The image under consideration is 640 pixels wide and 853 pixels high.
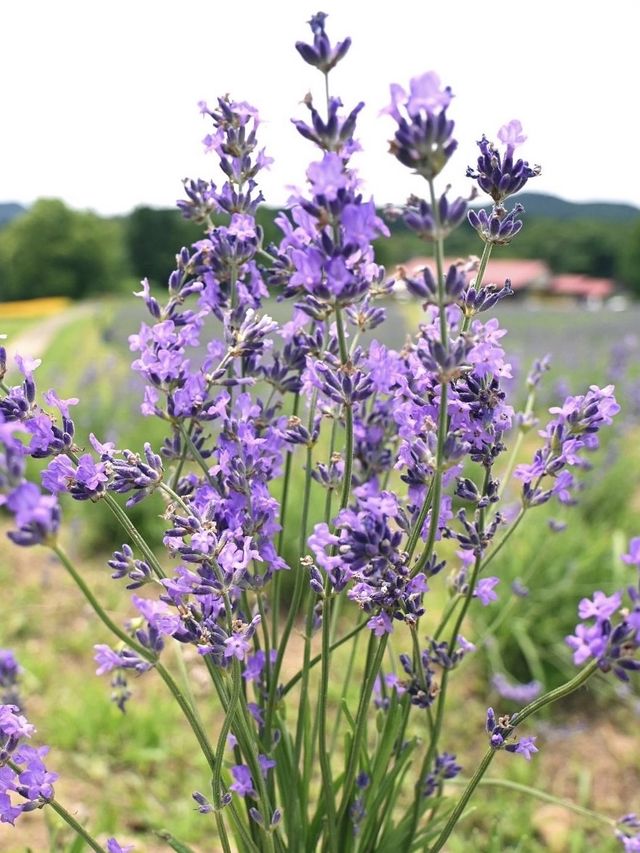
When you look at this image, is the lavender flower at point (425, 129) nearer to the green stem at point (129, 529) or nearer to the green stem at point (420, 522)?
the green stem at point (420, 522)

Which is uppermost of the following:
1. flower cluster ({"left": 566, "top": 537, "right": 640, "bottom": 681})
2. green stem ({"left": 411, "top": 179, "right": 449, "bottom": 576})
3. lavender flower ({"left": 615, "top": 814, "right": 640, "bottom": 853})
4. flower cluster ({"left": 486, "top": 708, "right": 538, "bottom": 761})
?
green stem ({"left": 411, "top": 179, "right": 449, "bottom": 576})

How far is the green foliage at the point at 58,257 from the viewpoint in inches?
1687

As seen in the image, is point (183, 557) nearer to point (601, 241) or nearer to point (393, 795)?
point (393, 795)

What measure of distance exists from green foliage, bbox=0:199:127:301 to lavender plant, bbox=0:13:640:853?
1771 inches

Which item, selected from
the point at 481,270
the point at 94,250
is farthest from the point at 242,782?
the point at 94,250

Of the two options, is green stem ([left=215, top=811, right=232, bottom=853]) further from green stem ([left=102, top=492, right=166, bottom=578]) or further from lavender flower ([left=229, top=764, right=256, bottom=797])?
green stem ([left=102, top=492, right=166, bottom=578])

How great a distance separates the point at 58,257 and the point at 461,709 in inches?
1765

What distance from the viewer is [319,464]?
110 centimetres

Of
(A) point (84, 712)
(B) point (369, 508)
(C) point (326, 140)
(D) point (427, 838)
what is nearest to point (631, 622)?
(B) point (369, 508)

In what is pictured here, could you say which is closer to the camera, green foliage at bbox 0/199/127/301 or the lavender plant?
the lavender plant

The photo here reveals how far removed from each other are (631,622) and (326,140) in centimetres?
62

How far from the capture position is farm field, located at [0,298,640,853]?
2178 mm

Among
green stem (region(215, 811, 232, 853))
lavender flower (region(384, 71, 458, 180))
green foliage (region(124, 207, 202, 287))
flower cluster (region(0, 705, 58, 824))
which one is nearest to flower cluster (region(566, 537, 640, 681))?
lavender flower (region(384, 71, 458, 180))

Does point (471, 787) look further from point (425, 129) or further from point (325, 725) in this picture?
point (425, 129)
